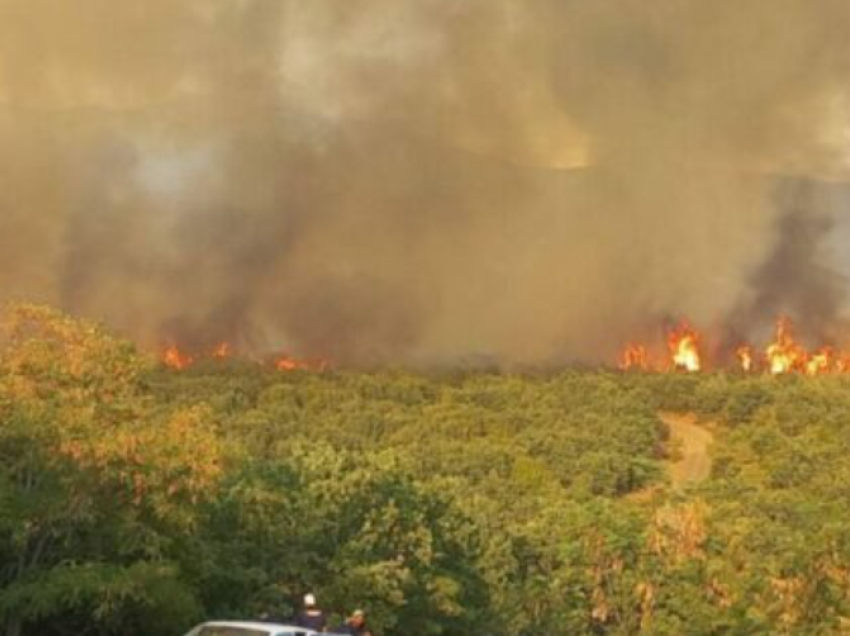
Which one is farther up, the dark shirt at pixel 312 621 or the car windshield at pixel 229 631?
the dark shirt at pixel 312 621

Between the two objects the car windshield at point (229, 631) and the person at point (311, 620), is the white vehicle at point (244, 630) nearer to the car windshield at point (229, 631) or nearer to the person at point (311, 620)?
the car windshield at point (229, 631)

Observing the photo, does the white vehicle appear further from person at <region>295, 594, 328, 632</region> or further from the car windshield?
person at <region>295, 594, 328, 632</region>

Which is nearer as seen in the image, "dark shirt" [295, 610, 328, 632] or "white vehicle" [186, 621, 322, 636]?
"white vehicle" [186, 621, 322, 636]

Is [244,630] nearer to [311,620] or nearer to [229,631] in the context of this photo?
[229,631]

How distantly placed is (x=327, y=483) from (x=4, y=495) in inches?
1194

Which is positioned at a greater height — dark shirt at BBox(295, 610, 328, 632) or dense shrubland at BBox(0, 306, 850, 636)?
dense shrubland at BBox(0, 306, 850, 636)

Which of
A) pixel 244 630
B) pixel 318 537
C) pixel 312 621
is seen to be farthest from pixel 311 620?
pixel 318 537

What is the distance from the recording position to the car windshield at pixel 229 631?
2328 cm

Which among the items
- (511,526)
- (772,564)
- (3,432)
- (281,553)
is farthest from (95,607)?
(511,526)

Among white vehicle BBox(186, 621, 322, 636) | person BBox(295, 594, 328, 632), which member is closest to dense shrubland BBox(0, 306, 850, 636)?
person BBox(295, 594, 328, 632)

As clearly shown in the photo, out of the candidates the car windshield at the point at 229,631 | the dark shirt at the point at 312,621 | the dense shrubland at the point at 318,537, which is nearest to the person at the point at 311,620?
the dark shirt at the point at 312,621

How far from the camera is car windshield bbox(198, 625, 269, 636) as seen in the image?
23.3m

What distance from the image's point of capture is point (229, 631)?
23453 millimetres

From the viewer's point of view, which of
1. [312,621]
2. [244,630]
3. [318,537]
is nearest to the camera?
[244,630]
